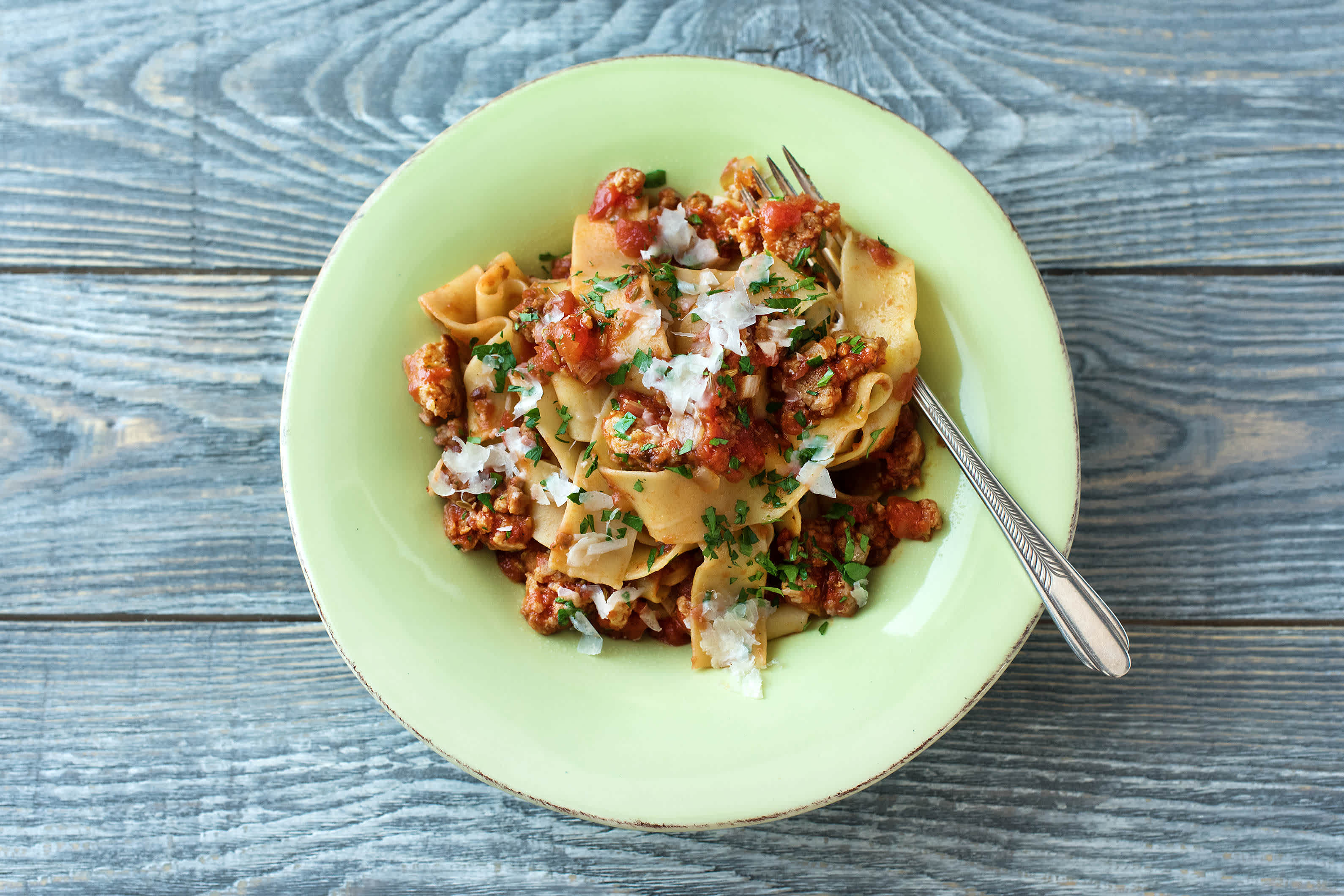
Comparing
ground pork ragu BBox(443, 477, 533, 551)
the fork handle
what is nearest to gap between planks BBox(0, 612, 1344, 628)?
the fork handle

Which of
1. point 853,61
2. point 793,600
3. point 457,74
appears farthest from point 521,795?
point 853,61

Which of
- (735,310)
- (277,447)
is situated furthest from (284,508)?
(735,310)

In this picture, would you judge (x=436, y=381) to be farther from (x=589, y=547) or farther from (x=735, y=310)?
(x=735, y=310)

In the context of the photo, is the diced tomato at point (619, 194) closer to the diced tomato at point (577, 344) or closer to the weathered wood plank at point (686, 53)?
the diced tomato at point (577, 344)

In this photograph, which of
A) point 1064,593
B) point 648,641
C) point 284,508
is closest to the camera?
point 1064,593

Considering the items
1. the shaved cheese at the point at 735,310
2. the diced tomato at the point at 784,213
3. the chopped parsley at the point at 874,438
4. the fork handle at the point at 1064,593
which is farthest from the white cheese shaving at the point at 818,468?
the diced tomato at the point at 784,213

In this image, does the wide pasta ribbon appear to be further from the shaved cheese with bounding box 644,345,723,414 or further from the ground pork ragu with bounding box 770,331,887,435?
the shaved cheese with bounding box 644,345,723,414

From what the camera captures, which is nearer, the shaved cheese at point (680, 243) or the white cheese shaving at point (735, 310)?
the white cheese shaving at point (735, 310)
